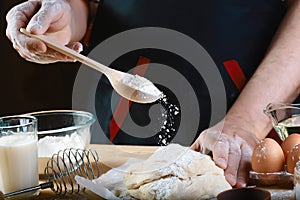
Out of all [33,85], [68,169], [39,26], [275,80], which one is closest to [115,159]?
[68,169]

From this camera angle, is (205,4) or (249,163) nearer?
(249,163)

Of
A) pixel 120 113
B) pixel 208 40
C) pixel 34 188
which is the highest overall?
pixel 208 40

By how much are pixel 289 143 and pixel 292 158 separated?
0.08 m

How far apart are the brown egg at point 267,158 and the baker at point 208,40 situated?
12cm

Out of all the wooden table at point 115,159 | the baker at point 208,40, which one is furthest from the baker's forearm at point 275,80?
the wooden table at point 115,159

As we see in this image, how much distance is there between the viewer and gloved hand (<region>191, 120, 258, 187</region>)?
111 centimetres

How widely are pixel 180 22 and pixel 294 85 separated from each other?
14.2 inches

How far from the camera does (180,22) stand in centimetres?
156

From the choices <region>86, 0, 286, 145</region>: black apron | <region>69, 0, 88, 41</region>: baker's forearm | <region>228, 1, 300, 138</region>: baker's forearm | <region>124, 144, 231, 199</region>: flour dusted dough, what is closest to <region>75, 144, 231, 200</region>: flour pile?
<region>124, 144, 231, 199</region>: flour dusted dough

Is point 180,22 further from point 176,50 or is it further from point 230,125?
point 230,125

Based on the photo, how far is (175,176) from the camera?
106 cm

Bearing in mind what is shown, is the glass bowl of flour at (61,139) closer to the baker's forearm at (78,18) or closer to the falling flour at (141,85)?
the falling flour at (141,85)

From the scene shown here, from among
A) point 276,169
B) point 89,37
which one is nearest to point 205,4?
point 89,37

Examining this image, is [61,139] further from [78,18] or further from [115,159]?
[78,18]
